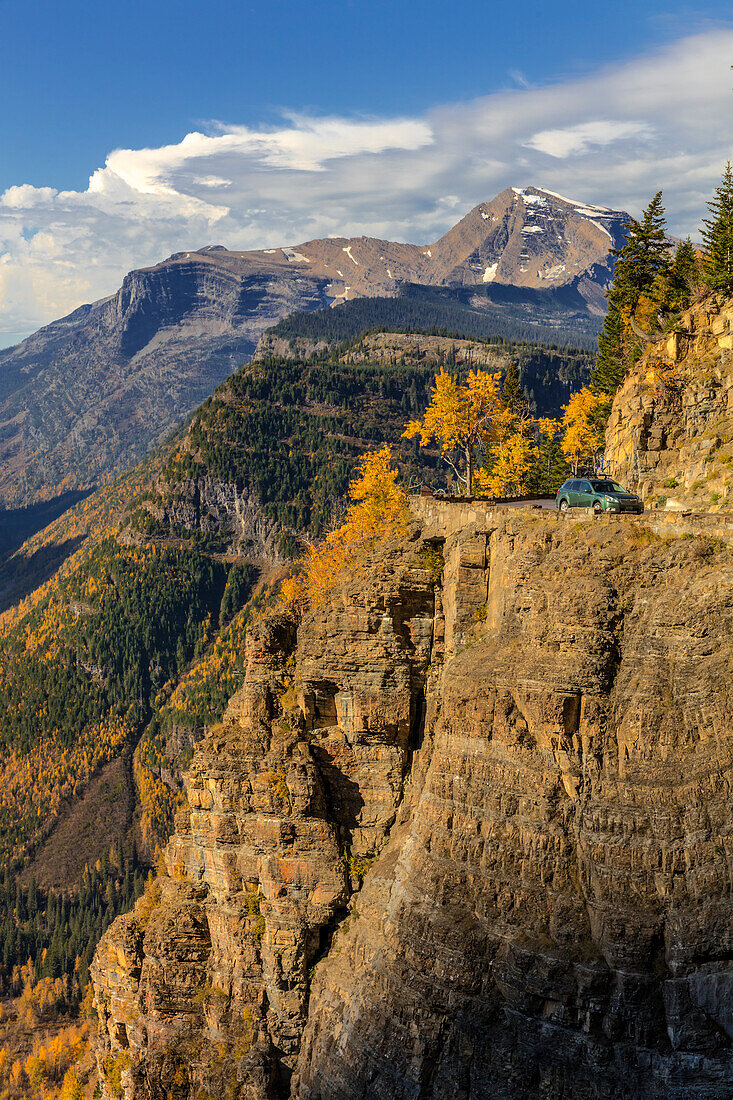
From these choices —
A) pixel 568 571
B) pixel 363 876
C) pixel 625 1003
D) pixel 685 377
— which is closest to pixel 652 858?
pixel 625 1003

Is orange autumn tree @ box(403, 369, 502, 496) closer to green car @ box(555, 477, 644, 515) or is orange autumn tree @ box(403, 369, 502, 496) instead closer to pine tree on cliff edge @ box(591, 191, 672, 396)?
pine tree on cliff edge @ box(591, 191, 672, 396)

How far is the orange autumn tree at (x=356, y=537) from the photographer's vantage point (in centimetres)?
4616

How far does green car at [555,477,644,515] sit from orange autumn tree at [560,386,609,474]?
34.2 m

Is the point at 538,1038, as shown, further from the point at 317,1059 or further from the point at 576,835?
the point at 317,1059

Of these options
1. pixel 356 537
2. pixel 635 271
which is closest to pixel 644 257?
pixel 635 271

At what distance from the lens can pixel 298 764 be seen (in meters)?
41.5

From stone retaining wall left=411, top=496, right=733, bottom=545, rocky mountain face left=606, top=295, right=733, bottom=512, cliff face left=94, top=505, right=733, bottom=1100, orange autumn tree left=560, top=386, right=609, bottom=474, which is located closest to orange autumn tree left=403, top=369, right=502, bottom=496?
orange autumn tree left=560, top=386, right=609, bottom=474

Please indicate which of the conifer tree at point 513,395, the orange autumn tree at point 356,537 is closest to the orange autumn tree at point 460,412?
the orange autumn tree at point 356,537

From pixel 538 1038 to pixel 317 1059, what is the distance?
11282mm

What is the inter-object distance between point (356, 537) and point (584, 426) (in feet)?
118

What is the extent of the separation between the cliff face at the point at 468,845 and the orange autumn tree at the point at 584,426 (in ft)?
120

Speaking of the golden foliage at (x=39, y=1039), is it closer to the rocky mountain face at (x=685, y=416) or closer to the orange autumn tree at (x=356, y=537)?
the orange autumn tree at (x=356, y=537)

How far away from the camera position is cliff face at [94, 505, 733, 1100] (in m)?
28.5

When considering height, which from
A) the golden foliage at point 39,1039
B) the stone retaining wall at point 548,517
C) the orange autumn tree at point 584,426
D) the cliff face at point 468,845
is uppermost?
the orange autumn tree at point 584,426
